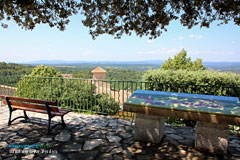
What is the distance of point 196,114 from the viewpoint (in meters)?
3.09

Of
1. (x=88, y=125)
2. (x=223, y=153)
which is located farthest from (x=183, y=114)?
(x=88, y=125)

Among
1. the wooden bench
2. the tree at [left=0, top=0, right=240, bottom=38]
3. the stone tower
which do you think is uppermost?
the tree at [left=0, top=0, right=240, bottom=38]

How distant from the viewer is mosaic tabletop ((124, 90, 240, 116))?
3.12 metres

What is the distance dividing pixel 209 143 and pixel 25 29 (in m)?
6.11

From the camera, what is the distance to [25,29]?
228 inches

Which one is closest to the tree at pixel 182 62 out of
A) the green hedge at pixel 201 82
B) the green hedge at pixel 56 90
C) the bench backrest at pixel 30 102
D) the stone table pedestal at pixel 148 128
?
the green hedge at pixel 56 90

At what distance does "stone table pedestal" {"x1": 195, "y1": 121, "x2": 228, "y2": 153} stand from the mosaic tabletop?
13.0 inches

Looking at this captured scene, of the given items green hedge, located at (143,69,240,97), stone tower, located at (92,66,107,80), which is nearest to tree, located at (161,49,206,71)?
stone tower, located at (92,66,107,80)

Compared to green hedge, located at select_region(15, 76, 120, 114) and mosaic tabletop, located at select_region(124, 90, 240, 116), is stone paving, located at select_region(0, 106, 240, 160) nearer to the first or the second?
mosaic tabletop, located at select_region(124, 90, 240, 116)

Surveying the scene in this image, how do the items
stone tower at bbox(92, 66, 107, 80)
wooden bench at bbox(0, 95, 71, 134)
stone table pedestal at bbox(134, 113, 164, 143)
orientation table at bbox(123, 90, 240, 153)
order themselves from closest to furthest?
orientation table at bbox(123, 90, 240, 153), stone table pedestal at bbox(134, 113, 164, 143), wooden bench at bbox(0, 95, 71, 134), stone tower at bbox(92, 66, 107, 80)

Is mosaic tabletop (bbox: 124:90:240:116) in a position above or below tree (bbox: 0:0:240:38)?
below

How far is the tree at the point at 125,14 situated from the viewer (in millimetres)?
5195

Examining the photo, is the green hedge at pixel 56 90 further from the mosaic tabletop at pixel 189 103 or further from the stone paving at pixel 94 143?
the mosaic tabletop at pixel 189 103

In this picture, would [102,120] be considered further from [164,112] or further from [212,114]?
[212,114]
